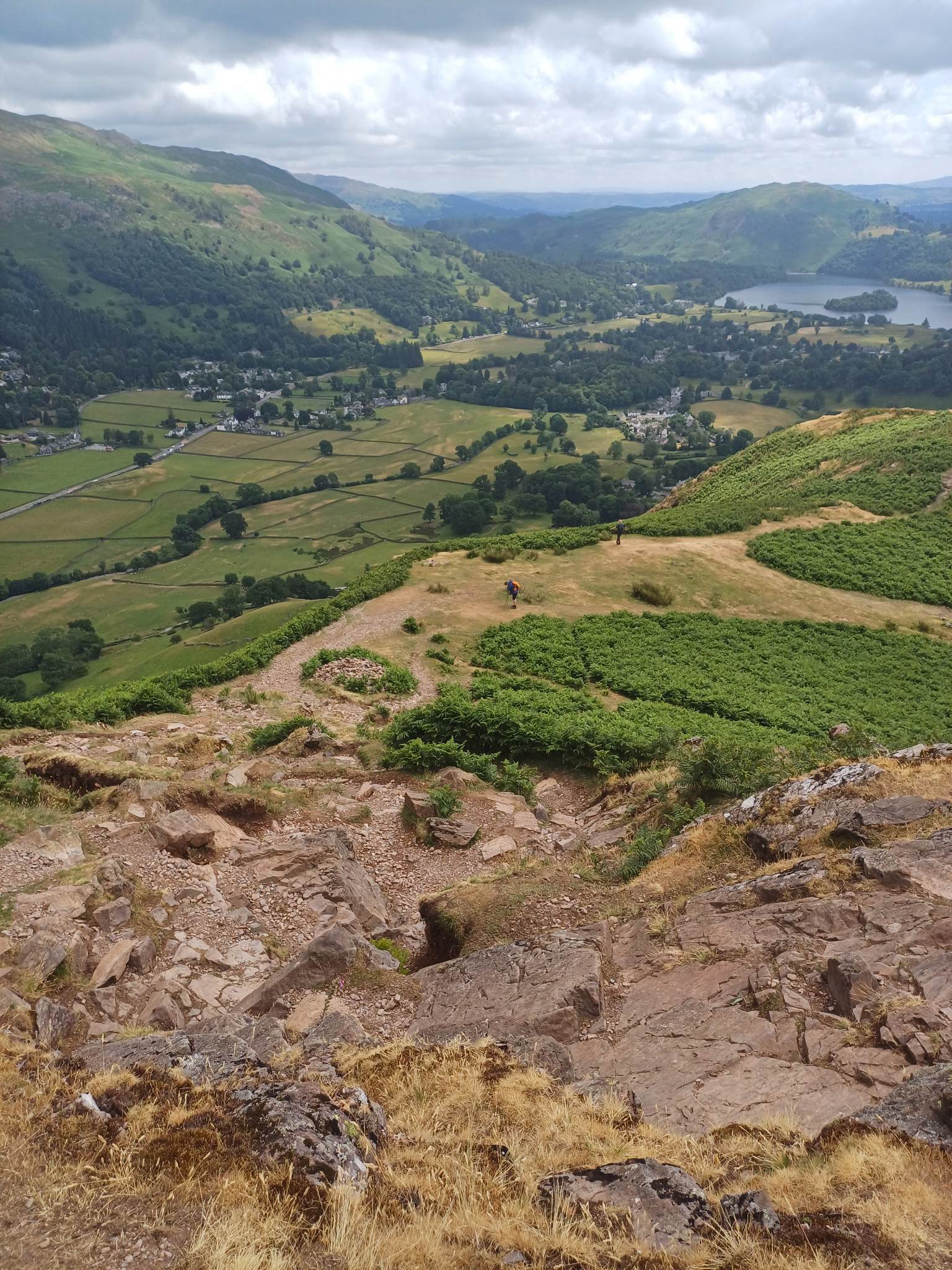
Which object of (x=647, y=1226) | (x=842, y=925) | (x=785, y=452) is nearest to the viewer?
(x=647, y=1226)

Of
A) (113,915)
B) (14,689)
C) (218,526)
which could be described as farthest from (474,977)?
(218,526)

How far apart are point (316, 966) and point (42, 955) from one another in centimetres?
441

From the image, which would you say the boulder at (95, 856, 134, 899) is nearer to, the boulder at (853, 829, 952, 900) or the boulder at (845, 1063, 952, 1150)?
the boulder at (845, 1063, 952, 1150)

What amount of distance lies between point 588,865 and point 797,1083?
765cm

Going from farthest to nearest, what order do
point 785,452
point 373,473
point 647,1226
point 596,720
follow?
point 373,473 < point 785,452 < point 596,720 < point 647,1226

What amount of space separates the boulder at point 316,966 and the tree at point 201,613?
8892 centimetres

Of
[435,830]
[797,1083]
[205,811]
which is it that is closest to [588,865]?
[435,830]

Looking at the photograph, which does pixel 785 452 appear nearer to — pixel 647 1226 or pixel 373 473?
pixel 647 1226

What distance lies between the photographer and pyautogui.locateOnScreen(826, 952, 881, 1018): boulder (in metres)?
10.1

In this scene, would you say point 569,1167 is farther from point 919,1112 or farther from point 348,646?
point 348,646

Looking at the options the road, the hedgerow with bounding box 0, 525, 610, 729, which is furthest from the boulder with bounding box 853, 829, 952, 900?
the road

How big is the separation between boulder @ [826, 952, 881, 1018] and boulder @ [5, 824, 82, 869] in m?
13.8

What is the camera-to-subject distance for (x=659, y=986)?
38.7 feet

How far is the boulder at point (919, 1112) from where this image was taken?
7.45 meters
